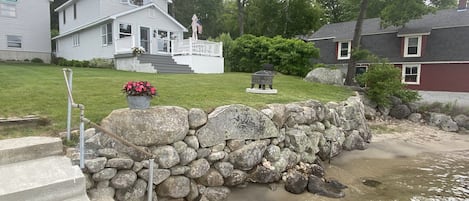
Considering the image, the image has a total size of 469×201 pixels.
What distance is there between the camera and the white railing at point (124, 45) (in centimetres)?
1696

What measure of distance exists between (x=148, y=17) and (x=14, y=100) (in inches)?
554

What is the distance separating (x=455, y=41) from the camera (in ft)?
57.6

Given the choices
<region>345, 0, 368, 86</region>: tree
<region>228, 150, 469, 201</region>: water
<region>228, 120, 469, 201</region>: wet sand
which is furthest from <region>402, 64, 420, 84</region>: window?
<region>228, 150, 469, 201</region>: water

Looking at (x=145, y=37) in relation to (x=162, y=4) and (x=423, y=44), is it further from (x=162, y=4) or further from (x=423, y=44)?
(x=423, y=44)

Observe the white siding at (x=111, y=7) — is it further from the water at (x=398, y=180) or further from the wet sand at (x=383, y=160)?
the water at (x=398, y=180)

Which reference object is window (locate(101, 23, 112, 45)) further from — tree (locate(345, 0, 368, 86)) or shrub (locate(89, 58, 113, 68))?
tree (locate(345, 0, 368, 86))

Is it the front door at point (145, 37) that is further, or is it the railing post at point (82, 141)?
the front door at point (145, 37)

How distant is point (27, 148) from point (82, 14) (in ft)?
66.8

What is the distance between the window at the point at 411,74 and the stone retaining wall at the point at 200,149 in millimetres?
14196

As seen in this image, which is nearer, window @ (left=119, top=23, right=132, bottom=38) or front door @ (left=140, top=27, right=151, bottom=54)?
window @ (left=119, top=23, right=132, bottom=38)

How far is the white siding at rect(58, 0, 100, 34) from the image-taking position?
2019cm

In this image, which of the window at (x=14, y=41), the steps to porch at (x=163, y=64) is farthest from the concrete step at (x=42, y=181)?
the window at (x=14, y=41)

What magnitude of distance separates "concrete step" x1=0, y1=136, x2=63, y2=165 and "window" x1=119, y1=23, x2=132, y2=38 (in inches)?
588

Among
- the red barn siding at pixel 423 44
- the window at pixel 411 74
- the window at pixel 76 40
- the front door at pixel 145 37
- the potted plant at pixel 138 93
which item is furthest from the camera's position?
the window at pixel 76 40
